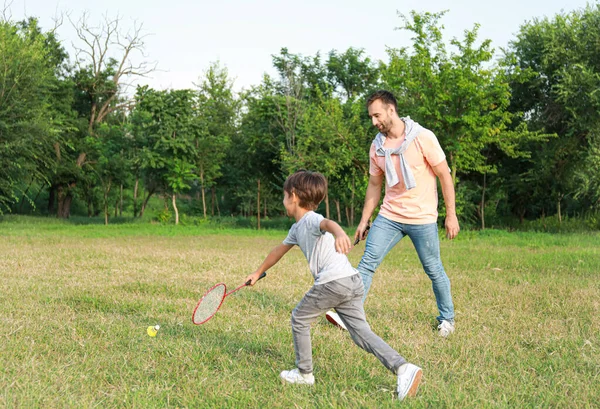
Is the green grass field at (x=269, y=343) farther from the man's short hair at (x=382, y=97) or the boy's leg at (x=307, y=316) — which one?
the man's short hair at (x=382, y=97)

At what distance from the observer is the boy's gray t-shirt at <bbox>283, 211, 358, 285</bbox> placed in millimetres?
4402

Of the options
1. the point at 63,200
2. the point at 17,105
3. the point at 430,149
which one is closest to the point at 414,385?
the point at 430,149

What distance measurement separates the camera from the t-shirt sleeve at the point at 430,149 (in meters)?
6.06

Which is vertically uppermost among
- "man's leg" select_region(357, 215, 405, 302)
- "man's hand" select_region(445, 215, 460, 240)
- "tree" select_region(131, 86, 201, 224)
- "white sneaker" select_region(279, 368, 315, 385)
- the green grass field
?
"tree" select_region(131, 86, 201, 224)

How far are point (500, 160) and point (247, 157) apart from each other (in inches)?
614

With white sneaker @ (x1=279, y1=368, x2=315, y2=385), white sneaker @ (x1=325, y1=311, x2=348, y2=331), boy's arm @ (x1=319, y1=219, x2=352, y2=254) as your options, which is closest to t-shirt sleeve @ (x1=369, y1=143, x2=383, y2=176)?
white sneaker @ (x1=325, y1=311, x2=348, y2=331)

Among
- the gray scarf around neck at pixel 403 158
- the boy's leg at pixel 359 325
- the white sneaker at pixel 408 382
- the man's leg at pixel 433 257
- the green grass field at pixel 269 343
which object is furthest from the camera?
the man's leg at pixel 433 257

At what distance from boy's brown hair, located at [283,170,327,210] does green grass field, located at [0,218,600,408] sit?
1.41 metres

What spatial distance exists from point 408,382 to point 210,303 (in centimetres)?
194

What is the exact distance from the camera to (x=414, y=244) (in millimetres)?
6320

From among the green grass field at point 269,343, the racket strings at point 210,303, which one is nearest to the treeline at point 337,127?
the green grass field at point 269,343

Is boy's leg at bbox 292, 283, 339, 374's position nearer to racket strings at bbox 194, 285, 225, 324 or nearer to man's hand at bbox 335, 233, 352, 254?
man's hand at bbox 335, 233, 352, 254

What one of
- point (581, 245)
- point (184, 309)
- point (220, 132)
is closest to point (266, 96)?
point (220, 132)

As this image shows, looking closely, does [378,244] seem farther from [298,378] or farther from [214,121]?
[214,121]
